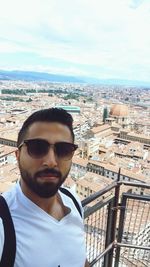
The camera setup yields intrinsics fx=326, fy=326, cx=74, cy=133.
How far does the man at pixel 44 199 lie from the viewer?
597 mm

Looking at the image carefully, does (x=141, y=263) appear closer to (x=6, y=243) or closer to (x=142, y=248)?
(x=142, y=248)

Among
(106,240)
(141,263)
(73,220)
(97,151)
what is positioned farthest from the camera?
(97,151)

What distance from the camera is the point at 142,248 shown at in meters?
1.52

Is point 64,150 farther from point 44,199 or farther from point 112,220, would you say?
point 112,220

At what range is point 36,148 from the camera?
2.11ft

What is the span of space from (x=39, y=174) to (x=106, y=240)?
908mm

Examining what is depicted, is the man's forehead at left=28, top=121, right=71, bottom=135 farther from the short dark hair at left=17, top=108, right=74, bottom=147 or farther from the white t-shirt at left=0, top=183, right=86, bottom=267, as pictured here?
the white t-shirt at left=0, top=183, right=86, bottom=267

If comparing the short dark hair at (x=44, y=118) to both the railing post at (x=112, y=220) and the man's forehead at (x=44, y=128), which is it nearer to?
the man's forehead at (x=44, y=128)

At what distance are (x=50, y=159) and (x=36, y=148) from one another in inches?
1.4

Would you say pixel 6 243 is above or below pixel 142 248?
above

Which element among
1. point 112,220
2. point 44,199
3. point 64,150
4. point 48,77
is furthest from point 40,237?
point 48,77

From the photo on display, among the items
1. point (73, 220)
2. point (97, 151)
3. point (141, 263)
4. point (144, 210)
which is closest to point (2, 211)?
point (73, 220)

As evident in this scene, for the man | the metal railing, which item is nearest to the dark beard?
the man

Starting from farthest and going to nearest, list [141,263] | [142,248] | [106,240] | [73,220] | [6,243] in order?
[141,263] → [142,248] → [106,240] → [73,220] → [6,243]
